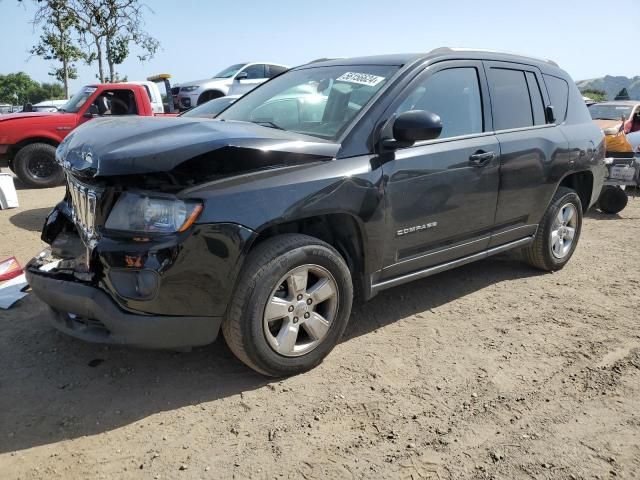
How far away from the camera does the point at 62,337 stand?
3.41m

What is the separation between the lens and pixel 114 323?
8.38ft

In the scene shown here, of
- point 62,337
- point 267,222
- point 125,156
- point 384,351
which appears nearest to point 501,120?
point 384,351

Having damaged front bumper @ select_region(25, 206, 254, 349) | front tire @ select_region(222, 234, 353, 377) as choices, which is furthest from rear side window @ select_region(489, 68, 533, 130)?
damaged front bumper @ select_region(25, 206, 254, 349)

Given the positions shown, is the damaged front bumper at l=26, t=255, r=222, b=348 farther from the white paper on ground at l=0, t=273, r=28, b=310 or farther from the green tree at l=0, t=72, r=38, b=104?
the green tree at l=0, t=72, r=38, b=104

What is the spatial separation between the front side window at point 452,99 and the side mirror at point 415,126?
27 cm

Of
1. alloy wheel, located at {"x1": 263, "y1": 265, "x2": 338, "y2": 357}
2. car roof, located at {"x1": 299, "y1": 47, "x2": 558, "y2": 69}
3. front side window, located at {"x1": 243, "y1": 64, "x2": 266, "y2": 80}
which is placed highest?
front side window, located at {"x1": 243, "y1": 64, "x2": 266, "y2": 80}

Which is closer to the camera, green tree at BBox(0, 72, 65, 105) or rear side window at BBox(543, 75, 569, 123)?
rear side window at BBox(543, 75, 569, 123)

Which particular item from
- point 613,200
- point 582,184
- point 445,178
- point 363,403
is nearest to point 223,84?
point 613,200

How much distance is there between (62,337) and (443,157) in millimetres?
2668

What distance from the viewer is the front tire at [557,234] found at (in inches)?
182

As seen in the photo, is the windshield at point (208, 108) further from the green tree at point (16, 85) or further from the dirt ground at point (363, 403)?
the green tree at point (16, 85)

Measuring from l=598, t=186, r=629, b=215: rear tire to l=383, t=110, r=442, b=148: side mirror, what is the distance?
5.68 m

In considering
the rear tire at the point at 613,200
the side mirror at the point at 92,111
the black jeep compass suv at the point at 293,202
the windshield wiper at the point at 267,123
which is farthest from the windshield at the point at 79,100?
the rear tire at the point at 613,200

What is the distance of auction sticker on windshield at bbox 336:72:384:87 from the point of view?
3.42 metres
